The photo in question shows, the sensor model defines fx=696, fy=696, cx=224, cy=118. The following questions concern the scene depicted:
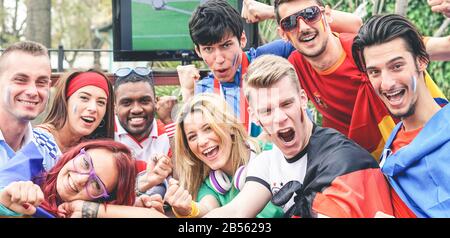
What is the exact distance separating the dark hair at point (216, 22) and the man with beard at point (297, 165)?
0.69 ft

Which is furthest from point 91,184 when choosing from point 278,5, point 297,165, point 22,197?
point 278,5

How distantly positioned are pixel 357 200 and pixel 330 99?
20.0 inches

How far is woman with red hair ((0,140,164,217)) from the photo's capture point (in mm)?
3566

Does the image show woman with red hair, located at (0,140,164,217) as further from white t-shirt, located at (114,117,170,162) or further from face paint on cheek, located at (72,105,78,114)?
face paint on cheek, located at (72,105,78,114)

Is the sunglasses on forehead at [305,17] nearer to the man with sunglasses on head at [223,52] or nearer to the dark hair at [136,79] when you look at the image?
the man with sunglasses on head at [223,52]

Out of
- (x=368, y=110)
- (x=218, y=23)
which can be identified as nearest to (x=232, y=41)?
(x=218, y=23)

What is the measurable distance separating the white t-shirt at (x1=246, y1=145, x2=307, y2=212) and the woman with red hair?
546 millimetres

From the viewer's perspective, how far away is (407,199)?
131 inches

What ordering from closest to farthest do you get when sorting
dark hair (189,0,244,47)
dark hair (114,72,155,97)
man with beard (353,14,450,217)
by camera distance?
man with beard (353,14,450,217) < dark hair (189,0,244,47) < dark hair (114,72,155,97)

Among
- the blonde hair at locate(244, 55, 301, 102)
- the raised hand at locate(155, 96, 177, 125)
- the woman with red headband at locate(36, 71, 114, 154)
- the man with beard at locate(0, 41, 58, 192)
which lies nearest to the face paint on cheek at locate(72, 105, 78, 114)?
the woman with red headband at locate(36, 71, 114, 154)

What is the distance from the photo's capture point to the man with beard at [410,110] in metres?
3.24

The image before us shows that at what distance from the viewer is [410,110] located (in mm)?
3305

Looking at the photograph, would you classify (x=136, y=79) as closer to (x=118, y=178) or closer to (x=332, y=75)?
(x=118, y=178)
